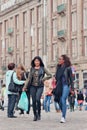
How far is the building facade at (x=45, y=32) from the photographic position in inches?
2282

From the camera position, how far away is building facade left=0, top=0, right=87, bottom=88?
190 feet

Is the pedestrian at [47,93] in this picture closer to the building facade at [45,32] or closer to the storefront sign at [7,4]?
the building facade at [45,32]

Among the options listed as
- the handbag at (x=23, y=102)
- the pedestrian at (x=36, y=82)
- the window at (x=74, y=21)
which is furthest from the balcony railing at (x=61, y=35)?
the pedestrian at (x=36, y=82)

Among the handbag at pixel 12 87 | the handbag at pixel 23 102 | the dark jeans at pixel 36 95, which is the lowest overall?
the handbag at pixel 23 102

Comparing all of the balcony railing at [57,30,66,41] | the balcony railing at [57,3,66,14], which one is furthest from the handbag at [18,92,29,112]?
the balcony railing at [57,3,66,14]

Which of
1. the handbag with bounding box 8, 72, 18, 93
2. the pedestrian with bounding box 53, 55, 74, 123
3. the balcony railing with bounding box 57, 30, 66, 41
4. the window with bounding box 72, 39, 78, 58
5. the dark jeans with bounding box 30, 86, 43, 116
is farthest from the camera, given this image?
the balcony railing with bounding box 57, 30, 66, 41

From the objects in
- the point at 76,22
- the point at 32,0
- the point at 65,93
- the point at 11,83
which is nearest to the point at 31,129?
the point at 65,93

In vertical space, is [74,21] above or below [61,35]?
above

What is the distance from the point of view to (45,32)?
51.7m

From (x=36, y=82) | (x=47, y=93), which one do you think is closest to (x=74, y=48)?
(x=47, y=93)

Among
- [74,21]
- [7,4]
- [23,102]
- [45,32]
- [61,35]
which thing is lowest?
[23,102]

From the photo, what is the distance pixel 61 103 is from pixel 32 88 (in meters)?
0.92

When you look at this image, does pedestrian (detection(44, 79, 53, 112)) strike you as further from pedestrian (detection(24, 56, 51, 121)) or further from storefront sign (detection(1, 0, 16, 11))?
storefront sign (detection(1, 0, 16, 11))

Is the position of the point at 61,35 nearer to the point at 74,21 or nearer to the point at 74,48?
the point at 74,21
